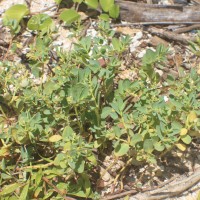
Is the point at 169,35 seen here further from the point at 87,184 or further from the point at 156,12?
the point at 87,184

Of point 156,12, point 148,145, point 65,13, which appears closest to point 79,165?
point 148,145

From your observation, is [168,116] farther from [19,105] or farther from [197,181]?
[19,105]

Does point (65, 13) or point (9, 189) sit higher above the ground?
point (65, 13)

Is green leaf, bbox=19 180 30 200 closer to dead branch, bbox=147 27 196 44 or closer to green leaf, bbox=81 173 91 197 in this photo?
green leaf, bbox=81 173 91 197

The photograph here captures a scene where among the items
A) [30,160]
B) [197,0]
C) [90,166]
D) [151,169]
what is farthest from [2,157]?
[197,0]

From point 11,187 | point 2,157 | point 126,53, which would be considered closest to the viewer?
point 11,187

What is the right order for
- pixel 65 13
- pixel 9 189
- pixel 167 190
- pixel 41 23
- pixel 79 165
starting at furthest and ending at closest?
1. pixel 65 13
2. pixel 41 23
3. pixel 167 190
4. pixel 9 189
5. pixel 79 165

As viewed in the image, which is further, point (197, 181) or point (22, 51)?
point (22, 51)
